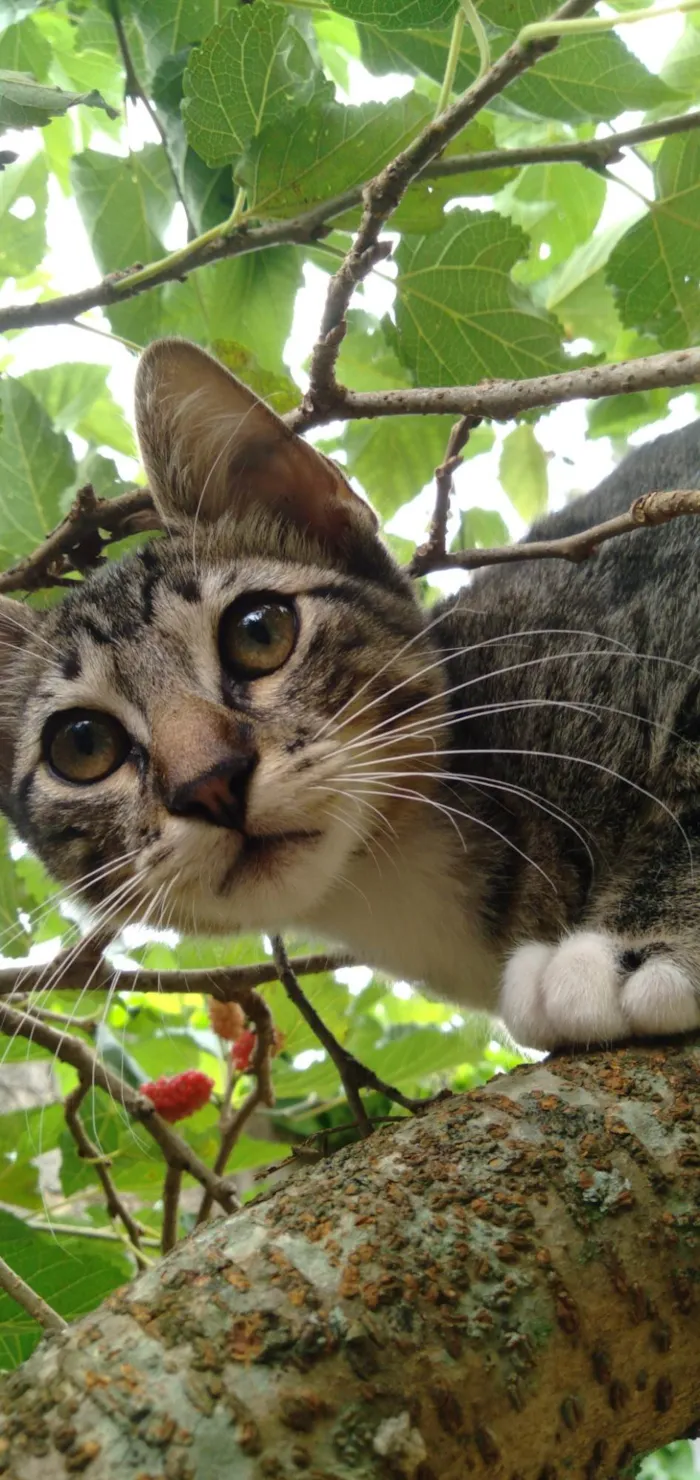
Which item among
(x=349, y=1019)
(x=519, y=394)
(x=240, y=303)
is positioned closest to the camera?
(x=519, y=394)

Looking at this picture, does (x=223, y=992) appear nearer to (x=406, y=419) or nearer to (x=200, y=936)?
(x=200, y=936)

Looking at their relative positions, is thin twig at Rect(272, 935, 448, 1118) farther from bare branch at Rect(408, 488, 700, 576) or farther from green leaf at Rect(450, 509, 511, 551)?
green leaf at Rect(450, 509, 511, 551)

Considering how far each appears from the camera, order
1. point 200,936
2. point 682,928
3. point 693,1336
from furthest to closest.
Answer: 1. point 200,936
2. point 682,928
3. point 693,1336

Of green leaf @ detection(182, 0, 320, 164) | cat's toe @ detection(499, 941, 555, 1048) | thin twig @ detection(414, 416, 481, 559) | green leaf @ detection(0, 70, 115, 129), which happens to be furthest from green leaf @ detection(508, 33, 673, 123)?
cat's toe @ detection(499, 941, 555, 1048)

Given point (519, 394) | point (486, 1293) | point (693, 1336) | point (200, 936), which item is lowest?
point (693, 1336)

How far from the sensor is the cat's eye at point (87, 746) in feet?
4.05

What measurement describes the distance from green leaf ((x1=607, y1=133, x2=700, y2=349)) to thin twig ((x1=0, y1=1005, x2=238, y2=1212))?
1.11 m

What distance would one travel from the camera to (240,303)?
150 centimetres

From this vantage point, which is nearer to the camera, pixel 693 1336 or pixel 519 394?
pixel 693 1336

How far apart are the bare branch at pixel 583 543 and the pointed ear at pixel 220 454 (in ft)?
0.48

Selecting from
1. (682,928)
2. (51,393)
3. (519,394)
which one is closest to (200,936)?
(682,928)

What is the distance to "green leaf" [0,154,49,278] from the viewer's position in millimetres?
1584

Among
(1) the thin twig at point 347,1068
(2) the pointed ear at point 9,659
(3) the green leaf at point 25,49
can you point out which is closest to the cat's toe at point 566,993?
(1) the thin twig at point 347,1068

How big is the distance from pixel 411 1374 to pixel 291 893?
0.63 metres
